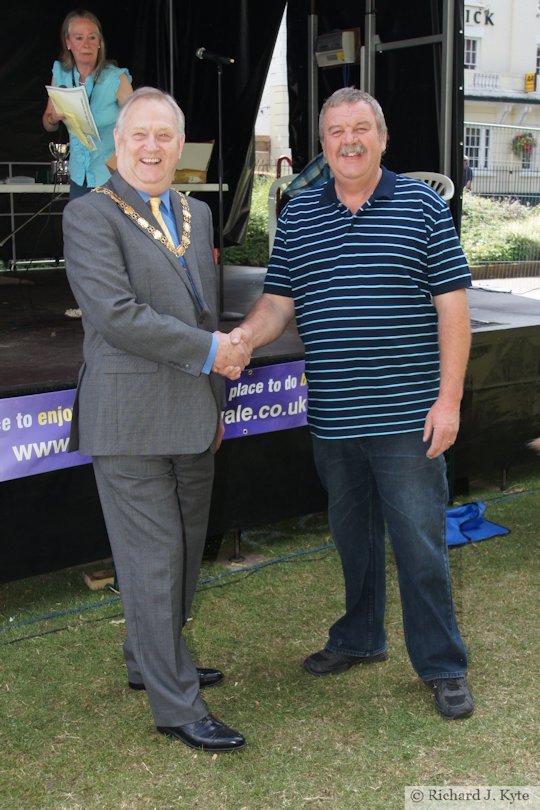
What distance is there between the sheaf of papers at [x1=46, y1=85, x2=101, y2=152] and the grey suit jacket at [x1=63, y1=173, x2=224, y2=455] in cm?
189

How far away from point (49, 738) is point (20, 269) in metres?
5.55

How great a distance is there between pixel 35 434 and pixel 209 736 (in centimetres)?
118

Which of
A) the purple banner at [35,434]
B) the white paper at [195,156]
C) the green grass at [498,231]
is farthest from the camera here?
the green grass at [498,231]

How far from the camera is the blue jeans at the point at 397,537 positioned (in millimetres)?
2400

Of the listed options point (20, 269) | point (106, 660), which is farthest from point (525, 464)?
point (20, 269)

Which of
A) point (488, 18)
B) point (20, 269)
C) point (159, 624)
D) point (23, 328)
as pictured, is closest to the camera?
point (159, 624)

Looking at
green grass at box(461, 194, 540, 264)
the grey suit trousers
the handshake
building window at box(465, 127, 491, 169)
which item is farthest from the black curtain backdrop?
building window at box(465, 127, 491, 169)

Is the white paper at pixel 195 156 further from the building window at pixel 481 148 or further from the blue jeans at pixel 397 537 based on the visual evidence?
the building window at pixel 481 148

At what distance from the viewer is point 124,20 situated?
690 centimetres

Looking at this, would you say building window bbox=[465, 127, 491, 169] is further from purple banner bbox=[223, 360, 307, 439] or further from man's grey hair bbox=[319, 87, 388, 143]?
man's grey hair bbox=[319, 87, 388, 143]

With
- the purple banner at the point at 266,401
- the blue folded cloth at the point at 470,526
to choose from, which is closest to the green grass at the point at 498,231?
the blue folded cloth at the point at 470,526

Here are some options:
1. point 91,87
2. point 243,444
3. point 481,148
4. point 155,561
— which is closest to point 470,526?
point 243,444

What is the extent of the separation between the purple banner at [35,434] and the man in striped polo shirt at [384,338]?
2.89ft

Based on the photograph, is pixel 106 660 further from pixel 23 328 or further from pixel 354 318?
pixel 23 328
